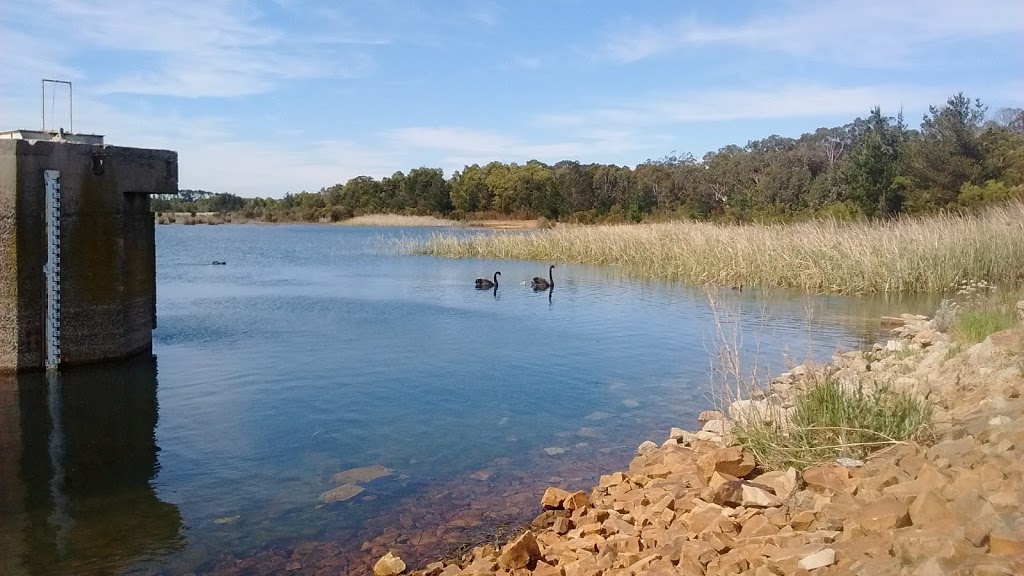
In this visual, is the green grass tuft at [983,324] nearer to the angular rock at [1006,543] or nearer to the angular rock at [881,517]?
→ the angular rock at [881,517]

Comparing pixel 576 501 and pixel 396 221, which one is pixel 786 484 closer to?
pixel 576 501

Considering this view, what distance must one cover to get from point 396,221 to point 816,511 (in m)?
72.3

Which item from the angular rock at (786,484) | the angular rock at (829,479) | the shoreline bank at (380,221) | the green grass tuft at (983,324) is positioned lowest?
the angular rock at (786,484)

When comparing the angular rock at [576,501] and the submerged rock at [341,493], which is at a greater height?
the angular rock at [576,501]

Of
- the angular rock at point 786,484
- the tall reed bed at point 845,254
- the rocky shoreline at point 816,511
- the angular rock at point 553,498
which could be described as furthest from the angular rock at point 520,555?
the tall reed bed at point 845,254

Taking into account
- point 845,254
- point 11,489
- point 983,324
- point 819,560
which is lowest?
point 11,489

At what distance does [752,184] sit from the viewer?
2296 inches

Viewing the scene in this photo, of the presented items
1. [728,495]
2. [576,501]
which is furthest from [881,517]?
[576,501]

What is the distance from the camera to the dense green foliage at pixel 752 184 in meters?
30.9

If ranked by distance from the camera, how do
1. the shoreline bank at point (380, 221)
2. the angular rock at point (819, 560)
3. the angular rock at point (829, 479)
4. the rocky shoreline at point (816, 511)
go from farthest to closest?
1. the shoreline bank at point (380, 221)
2. the angular rock at point (829, 479)
3. the angular rock at point (819, 560)
4. the rocky shoreline at point (816, 511)

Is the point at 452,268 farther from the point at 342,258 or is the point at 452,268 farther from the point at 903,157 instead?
the point at 903,157

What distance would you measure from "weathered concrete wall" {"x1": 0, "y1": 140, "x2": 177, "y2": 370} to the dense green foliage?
7.41 ft

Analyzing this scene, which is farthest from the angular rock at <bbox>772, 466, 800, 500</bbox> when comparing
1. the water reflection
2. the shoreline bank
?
the shoreline bank

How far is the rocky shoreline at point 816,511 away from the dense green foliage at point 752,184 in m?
10.4
